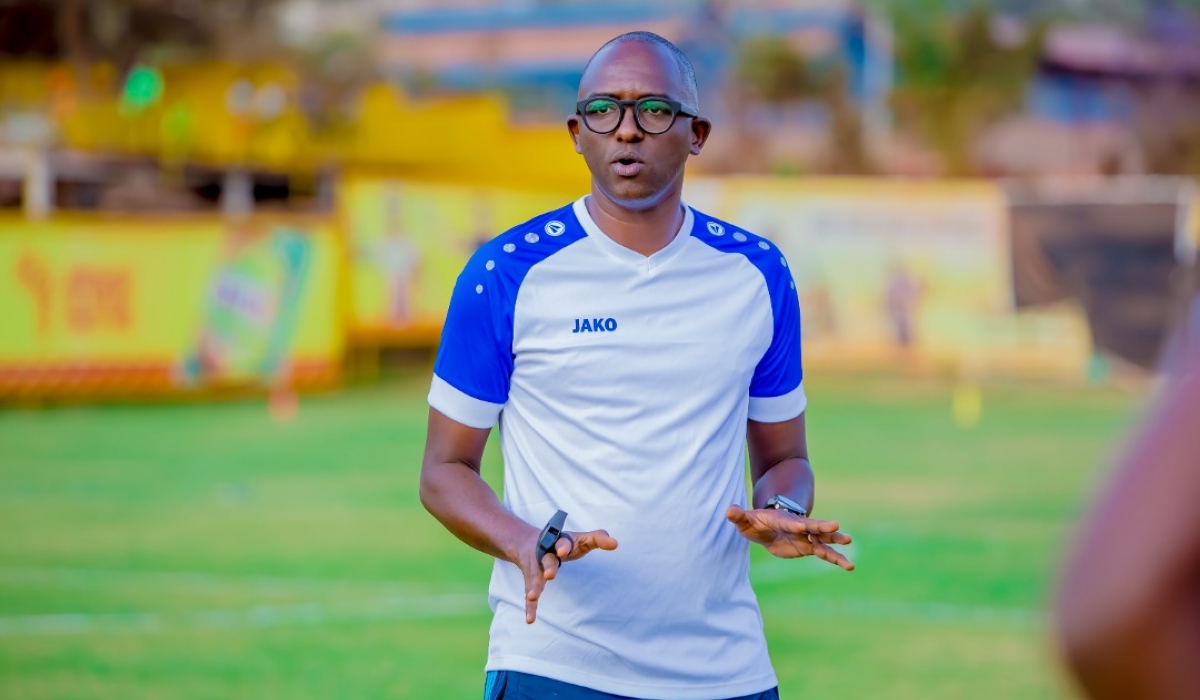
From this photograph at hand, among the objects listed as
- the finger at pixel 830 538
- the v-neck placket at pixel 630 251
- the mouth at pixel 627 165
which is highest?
the mouth at pixel 627 165

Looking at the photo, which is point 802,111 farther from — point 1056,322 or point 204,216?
point 204,216

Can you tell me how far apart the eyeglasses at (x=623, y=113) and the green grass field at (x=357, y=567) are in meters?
2.97

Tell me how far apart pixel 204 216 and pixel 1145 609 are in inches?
840

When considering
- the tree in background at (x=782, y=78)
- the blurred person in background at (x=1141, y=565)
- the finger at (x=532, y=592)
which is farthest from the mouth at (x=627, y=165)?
the tree in background at (x=782, y=78)

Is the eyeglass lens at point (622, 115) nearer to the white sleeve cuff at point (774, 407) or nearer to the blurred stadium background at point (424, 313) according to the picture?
the white sleeve cuff at point (774, 407)

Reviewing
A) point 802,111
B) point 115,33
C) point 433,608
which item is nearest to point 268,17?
point 115,33

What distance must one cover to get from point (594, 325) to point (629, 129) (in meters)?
0.42

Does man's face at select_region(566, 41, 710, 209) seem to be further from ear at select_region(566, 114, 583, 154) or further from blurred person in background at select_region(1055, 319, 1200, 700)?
blurred person in background at select_region(1055, 319, 1200, 700)

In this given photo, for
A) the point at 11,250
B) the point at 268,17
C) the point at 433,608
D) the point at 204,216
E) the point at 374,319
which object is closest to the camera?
the point at 433,608

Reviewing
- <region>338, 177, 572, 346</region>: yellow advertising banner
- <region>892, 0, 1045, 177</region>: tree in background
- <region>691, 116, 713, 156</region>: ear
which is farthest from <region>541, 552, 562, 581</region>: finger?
<region>892, 0, 1045, 177</region>: tree in background

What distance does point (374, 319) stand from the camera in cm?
2422

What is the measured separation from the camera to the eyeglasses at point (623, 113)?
392 cm

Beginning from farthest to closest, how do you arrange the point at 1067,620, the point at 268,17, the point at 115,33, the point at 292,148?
the point at 268,17, the point at 115,33, the point at 292,148, the point at 1067,620

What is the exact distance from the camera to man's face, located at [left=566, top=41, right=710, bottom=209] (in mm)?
3926
